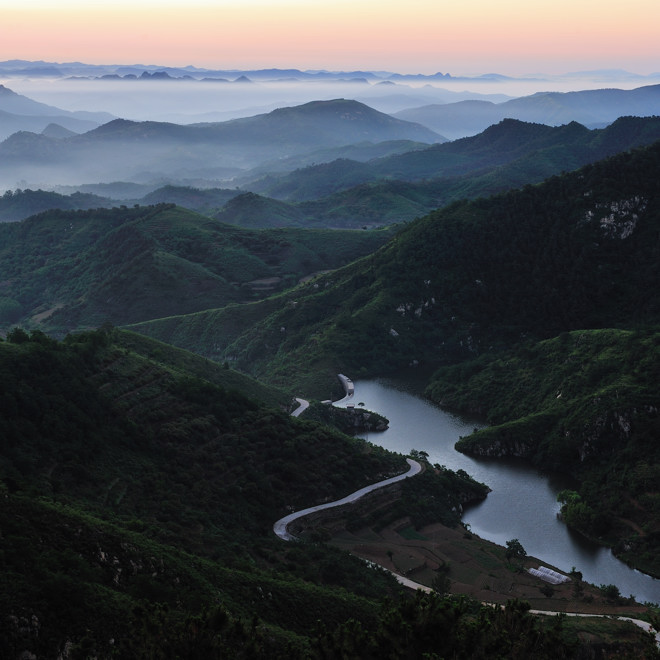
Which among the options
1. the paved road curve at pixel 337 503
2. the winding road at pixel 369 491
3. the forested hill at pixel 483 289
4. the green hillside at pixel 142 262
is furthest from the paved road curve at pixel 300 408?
the green hillside at pixel 142 262

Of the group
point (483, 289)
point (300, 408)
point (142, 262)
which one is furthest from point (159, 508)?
point (142, 262)

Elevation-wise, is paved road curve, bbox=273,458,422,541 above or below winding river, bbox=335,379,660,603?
above

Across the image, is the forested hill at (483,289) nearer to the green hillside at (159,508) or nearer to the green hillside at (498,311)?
the green hillside at (498,311)

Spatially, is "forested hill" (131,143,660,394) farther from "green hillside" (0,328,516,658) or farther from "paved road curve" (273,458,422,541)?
"paved road curve" (273,458,422,541)

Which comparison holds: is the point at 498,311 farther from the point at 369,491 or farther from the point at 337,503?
the point at 337,503

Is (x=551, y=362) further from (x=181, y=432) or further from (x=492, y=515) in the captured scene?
(x=181, y=432)

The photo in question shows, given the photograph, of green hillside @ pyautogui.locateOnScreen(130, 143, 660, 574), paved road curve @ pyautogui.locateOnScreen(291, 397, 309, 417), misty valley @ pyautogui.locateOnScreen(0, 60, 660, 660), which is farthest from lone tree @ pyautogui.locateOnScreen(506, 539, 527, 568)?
paved road curve @ pyautogui.locateOnScreen(291, 397, 309, 417)
